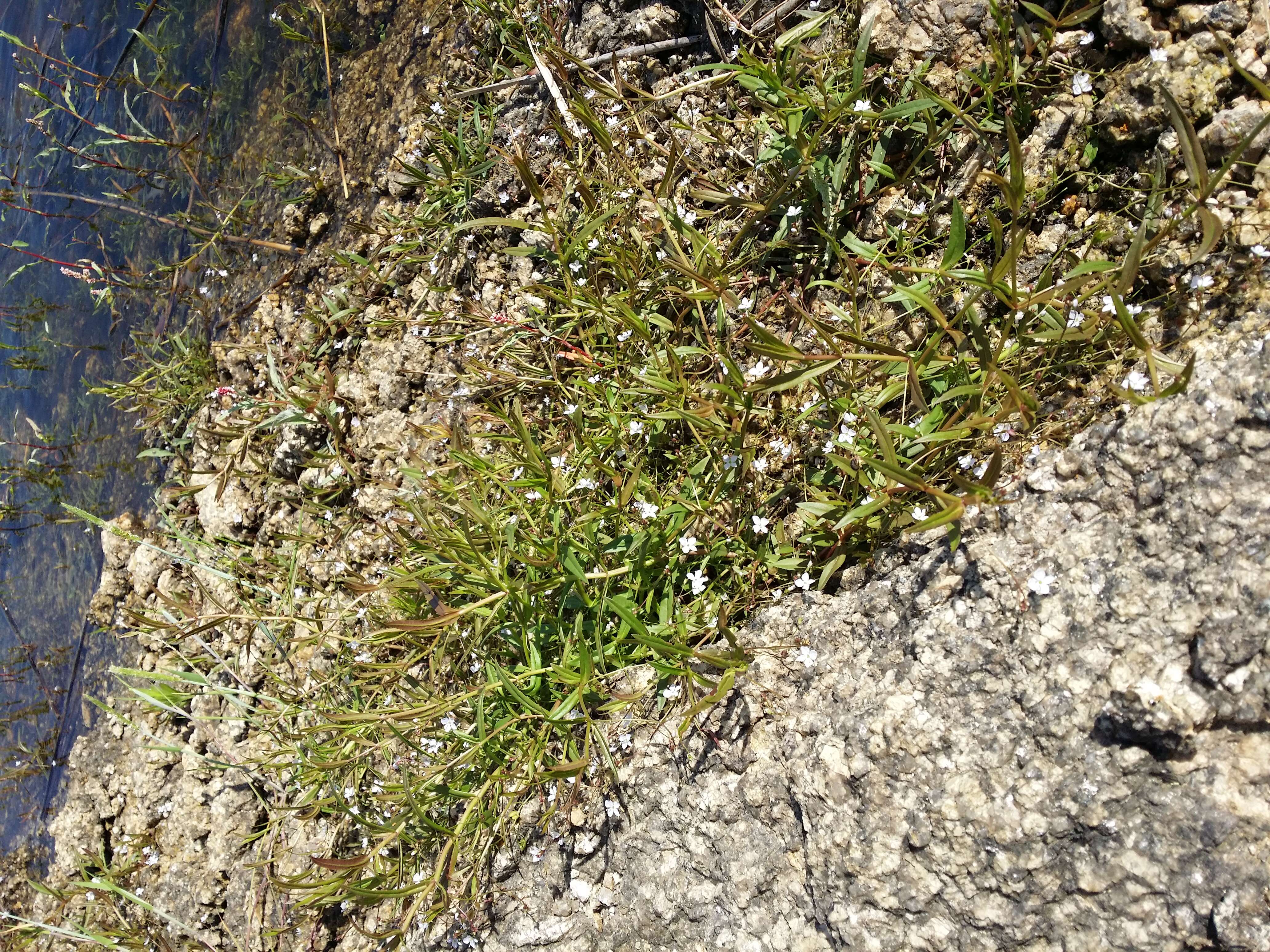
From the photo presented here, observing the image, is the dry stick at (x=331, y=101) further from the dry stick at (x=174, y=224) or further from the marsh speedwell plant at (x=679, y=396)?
the marsh speedwell plant at (x=679, y=396)

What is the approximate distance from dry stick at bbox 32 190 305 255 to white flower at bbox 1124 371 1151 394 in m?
4.27

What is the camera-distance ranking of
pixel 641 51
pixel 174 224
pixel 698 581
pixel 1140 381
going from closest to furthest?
pixel 1140 381
pixel 698 581
pixel 641 51
pixel 174 224

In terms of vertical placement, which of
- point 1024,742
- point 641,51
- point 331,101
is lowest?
point 1024,742

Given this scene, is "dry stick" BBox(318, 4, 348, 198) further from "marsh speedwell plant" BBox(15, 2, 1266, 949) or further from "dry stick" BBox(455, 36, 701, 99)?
"dry stick" BBox(455, 36, 701, 99)

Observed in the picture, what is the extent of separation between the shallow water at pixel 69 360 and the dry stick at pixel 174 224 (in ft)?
0.23

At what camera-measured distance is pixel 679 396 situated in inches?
115

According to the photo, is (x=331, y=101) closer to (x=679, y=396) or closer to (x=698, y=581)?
(x=679, y=396)

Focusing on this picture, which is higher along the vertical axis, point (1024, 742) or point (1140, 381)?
point (1140, 381)

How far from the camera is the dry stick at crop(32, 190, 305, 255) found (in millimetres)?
4758

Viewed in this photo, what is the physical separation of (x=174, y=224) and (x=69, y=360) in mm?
1519

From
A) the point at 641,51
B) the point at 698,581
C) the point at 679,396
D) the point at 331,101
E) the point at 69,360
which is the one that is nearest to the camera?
the point at 698,581

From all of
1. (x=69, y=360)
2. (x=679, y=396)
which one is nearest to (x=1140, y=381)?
(x=679, y=396)

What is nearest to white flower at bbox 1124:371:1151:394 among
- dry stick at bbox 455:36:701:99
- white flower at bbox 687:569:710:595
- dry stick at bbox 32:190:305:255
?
white flower at bbox 687:569:710:595

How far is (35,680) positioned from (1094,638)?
21.2ft
